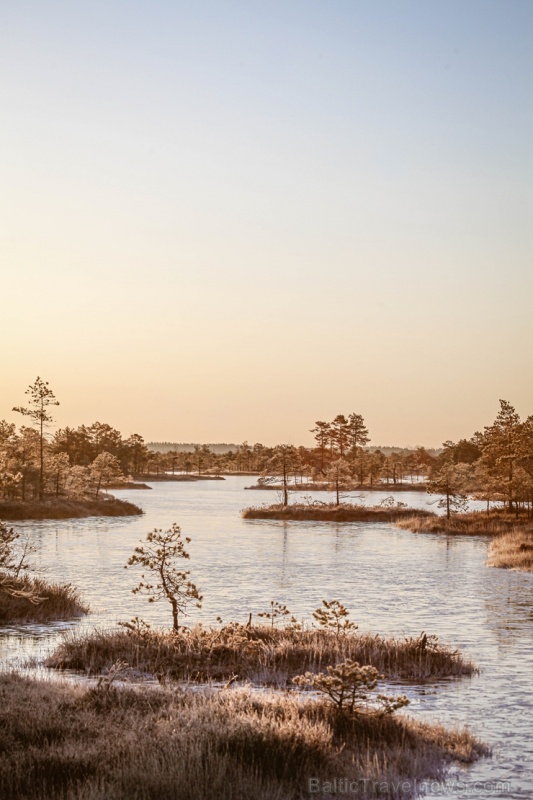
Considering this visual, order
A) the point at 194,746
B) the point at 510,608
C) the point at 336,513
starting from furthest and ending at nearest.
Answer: the point at 336,513 < the point at 510,608 < the point at 194,746

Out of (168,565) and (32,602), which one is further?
(32,602)

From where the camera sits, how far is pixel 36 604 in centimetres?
2992

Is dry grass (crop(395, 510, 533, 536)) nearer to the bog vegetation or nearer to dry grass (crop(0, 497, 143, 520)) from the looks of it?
dry grass (crop(0, 497, 143, 520))

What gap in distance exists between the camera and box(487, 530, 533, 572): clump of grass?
2052 inches

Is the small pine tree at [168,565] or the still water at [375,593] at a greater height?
the small pine tree at [168,565]

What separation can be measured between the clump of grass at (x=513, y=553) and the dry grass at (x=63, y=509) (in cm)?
5088

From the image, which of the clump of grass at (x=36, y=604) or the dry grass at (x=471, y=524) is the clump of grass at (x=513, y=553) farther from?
the clump of grass at (x=36, y=604)

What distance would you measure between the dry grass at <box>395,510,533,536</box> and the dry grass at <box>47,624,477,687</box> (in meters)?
53.4

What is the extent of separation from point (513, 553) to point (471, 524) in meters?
26.3

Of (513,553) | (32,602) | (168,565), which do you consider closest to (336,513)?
(513,553)

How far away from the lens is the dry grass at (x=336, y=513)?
97.6m

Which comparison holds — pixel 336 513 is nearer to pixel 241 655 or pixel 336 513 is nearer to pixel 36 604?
pixel 36 604

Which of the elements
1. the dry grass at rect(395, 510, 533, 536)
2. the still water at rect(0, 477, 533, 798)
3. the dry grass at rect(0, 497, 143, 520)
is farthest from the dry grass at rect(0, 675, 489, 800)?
the dry grass at rect(0, 497, 143, 520)

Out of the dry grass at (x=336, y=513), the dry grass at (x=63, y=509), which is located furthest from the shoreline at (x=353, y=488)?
the dry grass at (x=63, y=509)
